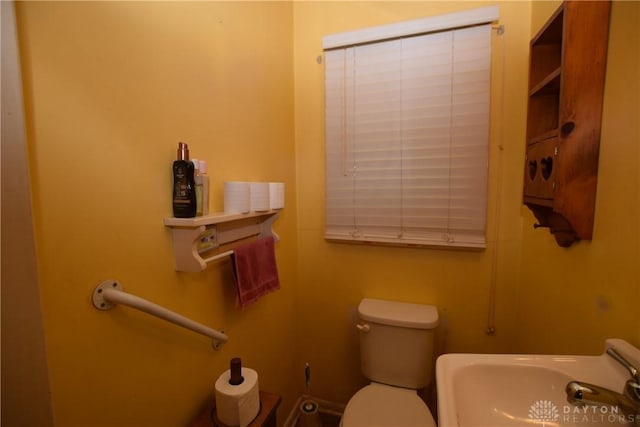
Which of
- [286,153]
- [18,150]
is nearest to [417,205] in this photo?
[286,153]

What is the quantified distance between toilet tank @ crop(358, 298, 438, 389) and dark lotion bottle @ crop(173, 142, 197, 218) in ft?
3.33

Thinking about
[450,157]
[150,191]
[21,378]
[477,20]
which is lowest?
[21,378]

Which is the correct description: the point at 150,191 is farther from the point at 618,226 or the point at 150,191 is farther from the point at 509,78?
the point at 509,78

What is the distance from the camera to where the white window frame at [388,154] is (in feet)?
4.58

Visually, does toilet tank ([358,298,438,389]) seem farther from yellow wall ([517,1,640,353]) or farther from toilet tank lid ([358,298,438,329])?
yellow wall ([517,1,640,353])

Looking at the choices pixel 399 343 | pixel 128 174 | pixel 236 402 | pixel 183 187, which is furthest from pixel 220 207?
pixel 399 343

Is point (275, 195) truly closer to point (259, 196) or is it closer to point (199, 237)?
point (259, 196)

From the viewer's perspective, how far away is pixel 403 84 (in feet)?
4.84

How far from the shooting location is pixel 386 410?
1.24 m

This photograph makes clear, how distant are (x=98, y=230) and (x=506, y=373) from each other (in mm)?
1121

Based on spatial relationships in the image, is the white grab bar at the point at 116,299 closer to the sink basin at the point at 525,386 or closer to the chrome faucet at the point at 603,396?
the sink basin at the point at 525,386

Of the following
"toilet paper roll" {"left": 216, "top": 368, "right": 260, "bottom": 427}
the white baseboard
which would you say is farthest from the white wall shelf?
the white baseboard

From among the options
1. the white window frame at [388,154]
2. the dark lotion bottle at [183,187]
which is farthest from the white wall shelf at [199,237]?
the white window frame at [388,154]

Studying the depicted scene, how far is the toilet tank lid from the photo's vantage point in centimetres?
137
